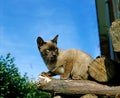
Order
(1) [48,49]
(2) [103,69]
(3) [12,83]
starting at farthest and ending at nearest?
(3) [12,83] < (1) [48,49] < (2) [103,69]

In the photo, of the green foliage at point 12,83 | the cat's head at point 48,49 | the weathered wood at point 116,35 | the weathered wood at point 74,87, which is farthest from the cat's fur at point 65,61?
the green foliage at point 12,83

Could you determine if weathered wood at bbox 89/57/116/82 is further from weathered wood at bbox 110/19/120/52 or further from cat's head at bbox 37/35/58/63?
cat's head at bbox 37/35/58/63

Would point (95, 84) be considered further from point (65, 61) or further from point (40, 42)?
point (40, 42)

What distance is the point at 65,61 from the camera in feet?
24.1

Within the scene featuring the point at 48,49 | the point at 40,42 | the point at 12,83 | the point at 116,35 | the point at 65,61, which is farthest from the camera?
the point at 12,83

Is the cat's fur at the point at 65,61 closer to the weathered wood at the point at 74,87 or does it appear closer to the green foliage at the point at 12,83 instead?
the weathered wood at the point at 74,87

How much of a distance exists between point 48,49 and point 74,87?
110 centimetres

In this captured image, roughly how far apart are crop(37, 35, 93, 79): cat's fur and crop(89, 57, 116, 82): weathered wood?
0.45 meters

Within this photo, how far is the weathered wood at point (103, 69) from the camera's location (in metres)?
6.57

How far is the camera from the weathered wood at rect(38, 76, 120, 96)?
21.6 ft

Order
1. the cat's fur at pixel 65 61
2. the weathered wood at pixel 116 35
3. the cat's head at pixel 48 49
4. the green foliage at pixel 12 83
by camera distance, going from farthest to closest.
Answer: the green foliage at pixel 12 83
the cat's head at pixel 48 49
the cat's fur at pixel 65 61
the weathered wood at pixel 116 35

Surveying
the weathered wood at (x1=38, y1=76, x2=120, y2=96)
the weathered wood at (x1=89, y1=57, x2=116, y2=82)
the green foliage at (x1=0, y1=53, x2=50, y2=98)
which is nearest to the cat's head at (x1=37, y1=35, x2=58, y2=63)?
the weathered wood at (x1=38, y1=76, x2=120, y2=96)

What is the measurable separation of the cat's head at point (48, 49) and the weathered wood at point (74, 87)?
60 centimetres

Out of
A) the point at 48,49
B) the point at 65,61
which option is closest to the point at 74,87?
the point at 65,61
